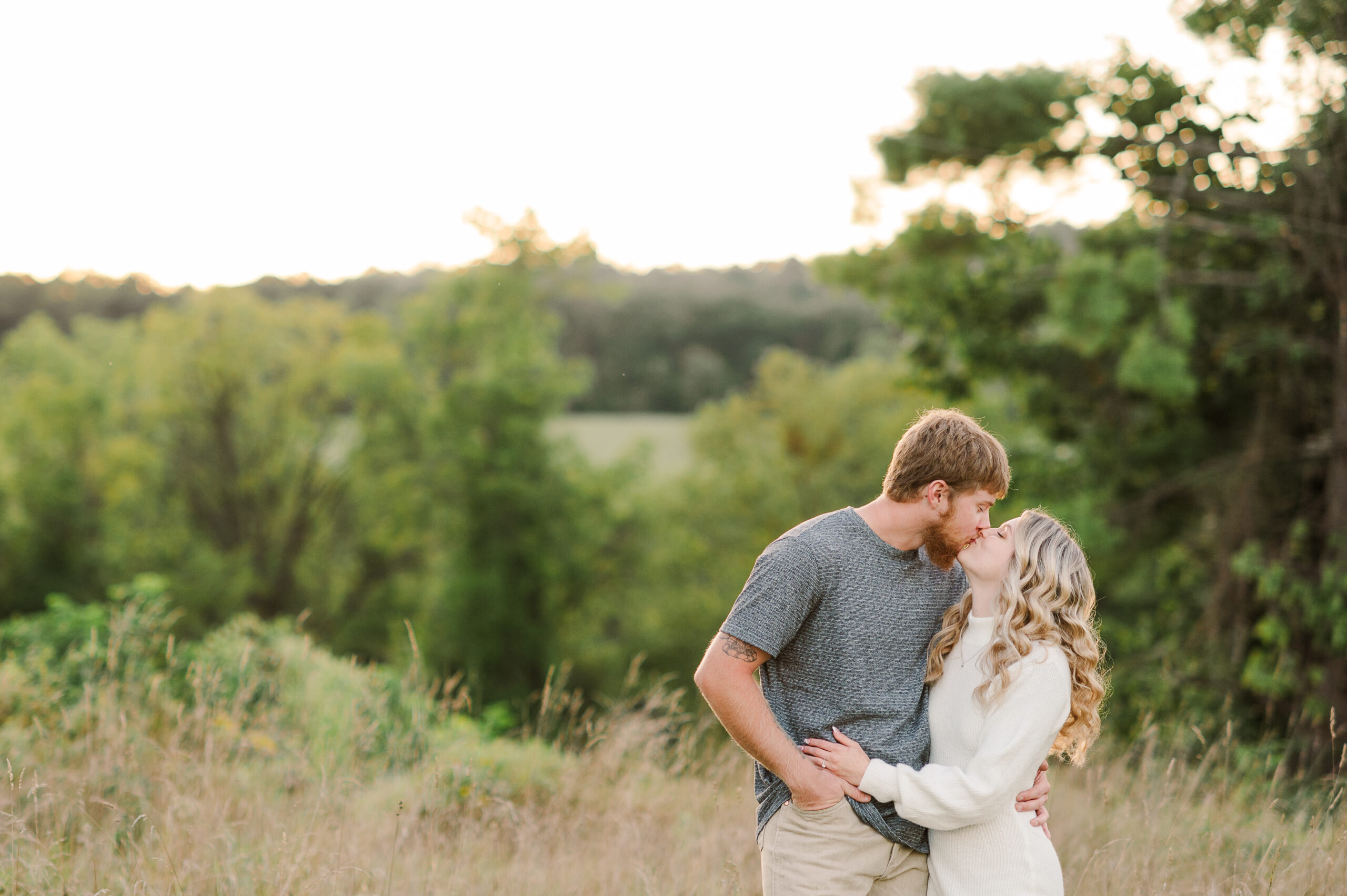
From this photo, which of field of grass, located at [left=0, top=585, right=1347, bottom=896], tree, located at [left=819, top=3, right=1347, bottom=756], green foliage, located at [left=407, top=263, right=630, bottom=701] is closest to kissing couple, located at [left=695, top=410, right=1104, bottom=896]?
field of grass, located at [left=0, top=585, right=1347, bottom=896]

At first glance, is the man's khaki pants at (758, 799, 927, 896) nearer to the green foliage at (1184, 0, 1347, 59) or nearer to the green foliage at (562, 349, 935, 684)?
the green foliage at (1184, 0, 1347, 59)

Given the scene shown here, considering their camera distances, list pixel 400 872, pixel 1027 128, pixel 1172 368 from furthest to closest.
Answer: pixel 1027 128 < pixel 1172 368 < pixel 400 872

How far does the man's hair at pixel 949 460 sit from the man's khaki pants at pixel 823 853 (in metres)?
0.83

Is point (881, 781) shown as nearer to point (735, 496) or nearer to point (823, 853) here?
point (823, 853)

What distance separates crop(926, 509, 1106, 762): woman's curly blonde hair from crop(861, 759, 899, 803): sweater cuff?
0.98ft

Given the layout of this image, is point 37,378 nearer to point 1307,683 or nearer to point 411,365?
point 411,365

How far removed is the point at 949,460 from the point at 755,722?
81 cm

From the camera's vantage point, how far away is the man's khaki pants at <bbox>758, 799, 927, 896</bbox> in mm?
2408

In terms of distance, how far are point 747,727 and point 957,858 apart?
67 cm

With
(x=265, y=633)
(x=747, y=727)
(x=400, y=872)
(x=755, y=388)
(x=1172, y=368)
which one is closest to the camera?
(x=747, y=727)

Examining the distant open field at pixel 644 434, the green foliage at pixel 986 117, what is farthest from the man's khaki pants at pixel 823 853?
the distant open field at pixel 644 434

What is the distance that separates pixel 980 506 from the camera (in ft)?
8.14

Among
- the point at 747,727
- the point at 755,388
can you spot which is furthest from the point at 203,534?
the point at 747,727

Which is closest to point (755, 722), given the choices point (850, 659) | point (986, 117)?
point (850, 659)
